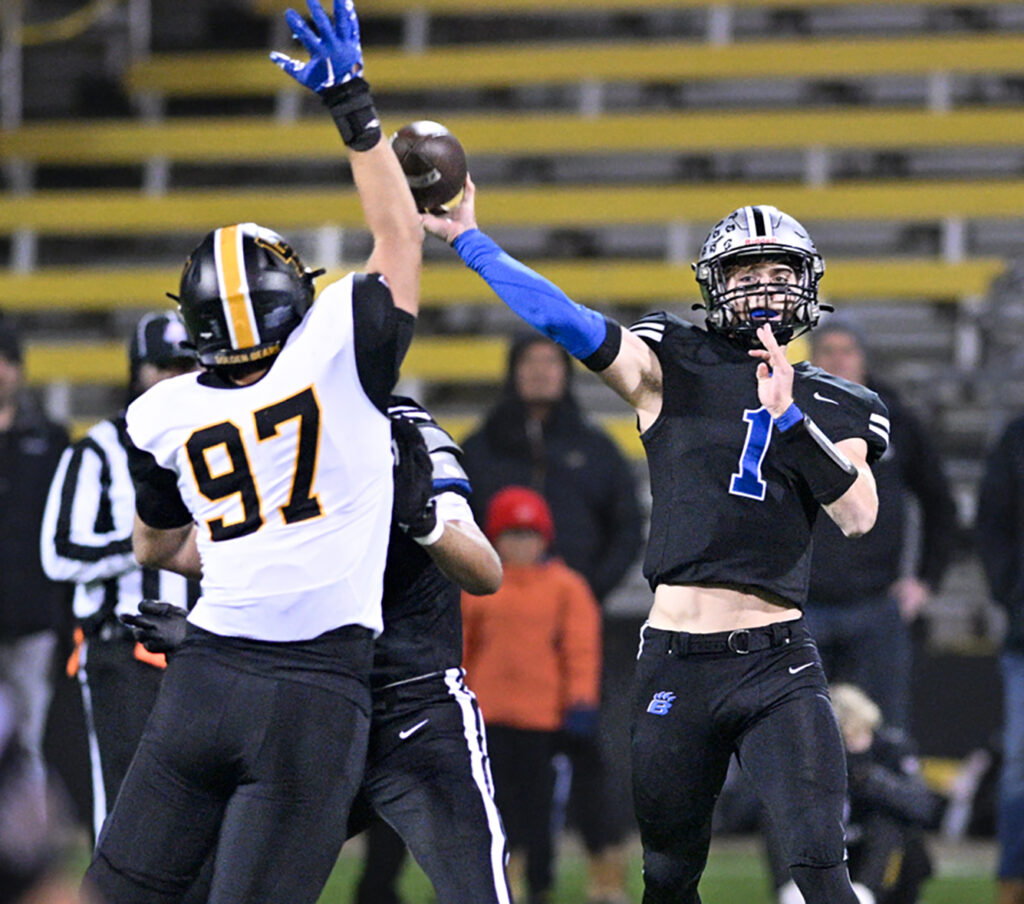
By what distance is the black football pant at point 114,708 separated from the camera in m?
4.70

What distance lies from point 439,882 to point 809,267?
1.68m

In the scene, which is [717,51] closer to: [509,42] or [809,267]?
[509,42]

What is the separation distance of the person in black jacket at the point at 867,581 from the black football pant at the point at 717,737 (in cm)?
235

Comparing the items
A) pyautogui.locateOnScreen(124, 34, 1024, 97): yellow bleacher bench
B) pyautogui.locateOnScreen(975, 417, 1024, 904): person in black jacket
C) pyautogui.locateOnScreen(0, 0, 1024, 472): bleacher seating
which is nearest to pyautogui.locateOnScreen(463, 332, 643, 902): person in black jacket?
pyautogui.locateOnScreen(975, 417, 1024, 904): person in black jacket

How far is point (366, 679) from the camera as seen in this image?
11.3ft

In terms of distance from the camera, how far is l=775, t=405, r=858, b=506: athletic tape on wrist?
4027mm

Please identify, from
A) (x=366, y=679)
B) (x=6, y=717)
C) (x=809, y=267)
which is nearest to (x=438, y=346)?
(x=809, y=267)

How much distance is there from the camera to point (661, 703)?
13.8 ft

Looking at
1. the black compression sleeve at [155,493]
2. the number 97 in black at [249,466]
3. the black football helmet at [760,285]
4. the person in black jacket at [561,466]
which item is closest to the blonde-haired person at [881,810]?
the person in black jacket at [561,466]

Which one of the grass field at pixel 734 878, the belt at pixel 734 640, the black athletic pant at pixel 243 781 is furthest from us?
the grass field at pixel 734 878

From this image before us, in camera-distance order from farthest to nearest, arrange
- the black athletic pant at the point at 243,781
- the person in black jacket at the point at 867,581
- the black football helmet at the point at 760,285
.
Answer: the person in black jacket at the point at 867,581 < the black football helmet at the point at 760,285 < the black athletic pant at the point at 243,781

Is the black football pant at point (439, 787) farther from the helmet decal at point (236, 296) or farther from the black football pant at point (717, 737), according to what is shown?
the helmet decal at point (236, 296)

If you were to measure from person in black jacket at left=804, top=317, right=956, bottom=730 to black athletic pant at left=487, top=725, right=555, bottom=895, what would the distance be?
3.61ft

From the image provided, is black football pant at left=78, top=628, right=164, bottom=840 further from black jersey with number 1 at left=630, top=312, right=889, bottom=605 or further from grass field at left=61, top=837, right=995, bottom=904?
grass field at left=61, top=837, right=995, bottom=904
